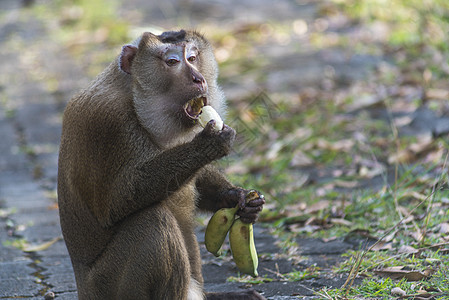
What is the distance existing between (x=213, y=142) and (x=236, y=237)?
64cm

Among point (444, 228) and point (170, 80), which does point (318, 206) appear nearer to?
point (444, 228)

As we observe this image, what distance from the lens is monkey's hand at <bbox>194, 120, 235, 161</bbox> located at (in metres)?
→ 3.48

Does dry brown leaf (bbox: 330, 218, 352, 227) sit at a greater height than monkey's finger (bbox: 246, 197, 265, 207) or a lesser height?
lesser

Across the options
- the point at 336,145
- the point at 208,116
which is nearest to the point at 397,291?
the point at 208,116

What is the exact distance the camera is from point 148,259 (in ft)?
11.3

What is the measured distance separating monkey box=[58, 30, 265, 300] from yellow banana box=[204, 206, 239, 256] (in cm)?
8

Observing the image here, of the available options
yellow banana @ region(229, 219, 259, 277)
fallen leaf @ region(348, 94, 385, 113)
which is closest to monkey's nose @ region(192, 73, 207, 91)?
yellow banana @ region(229, 219, 259, 277)

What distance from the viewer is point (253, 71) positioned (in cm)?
895

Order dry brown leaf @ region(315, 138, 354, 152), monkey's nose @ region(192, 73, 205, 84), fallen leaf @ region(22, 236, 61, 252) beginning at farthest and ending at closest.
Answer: dry brown leaf @ region(315, 138, 354, 152), fallen leaf @ region(22, 236, 61, 252), monkey's nose @ region(192, 73, 205, 84)

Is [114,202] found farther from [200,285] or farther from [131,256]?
[200,285]

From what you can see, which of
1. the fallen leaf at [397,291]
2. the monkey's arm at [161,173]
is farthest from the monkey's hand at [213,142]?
the fallen leaf at [397,291]

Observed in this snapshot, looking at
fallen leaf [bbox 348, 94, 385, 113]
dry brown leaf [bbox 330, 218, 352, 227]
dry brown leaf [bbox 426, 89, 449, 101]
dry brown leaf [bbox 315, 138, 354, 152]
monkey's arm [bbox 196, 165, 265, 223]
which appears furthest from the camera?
fallen leaf [bbox 348, 94, 385, 113]

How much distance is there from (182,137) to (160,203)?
1.44ft

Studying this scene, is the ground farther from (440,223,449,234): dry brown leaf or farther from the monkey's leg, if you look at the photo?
the monkey's leg
